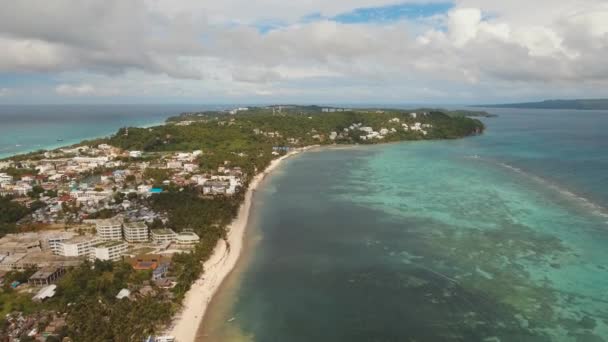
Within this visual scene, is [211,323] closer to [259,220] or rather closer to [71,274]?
[71,274]

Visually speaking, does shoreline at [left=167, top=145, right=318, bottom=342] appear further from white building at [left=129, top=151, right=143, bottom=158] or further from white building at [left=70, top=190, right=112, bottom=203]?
white building at [left=129, top=151, right=143, bottom=158]

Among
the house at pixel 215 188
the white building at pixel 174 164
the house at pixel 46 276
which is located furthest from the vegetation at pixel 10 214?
the white building at pixel 174 164

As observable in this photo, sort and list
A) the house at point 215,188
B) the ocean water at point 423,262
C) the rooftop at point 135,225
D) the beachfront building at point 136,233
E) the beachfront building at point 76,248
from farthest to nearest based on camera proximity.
A: 1. the house at point 215,188
2. the rooftop at point 135,225
3. the beachfront building at point 136,233
4. the beachfront building at point 76,248
5. the ocean water at point 423,262

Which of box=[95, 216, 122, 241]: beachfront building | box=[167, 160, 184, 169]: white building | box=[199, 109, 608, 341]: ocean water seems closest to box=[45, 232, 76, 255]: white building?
box=[95, 216, 122, 241]: beachfront building

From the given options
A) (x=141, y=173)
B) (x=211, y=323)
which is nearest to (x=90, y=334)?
(x=211, y=323)

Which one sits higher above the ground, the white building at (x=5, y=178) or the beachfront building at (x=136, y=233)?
the white building at (x=5, y=178)

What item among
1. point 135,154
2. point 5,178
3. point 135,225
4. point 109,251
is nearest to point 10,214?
point 135,225

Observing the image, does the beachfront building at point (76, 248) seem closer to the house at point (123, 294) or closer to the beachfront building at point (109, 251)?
the beachfront building at point (109, 251)

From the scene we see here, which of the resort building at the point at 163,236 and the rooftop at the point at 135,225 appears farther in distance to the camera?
the rooftop at the point at 135,225
